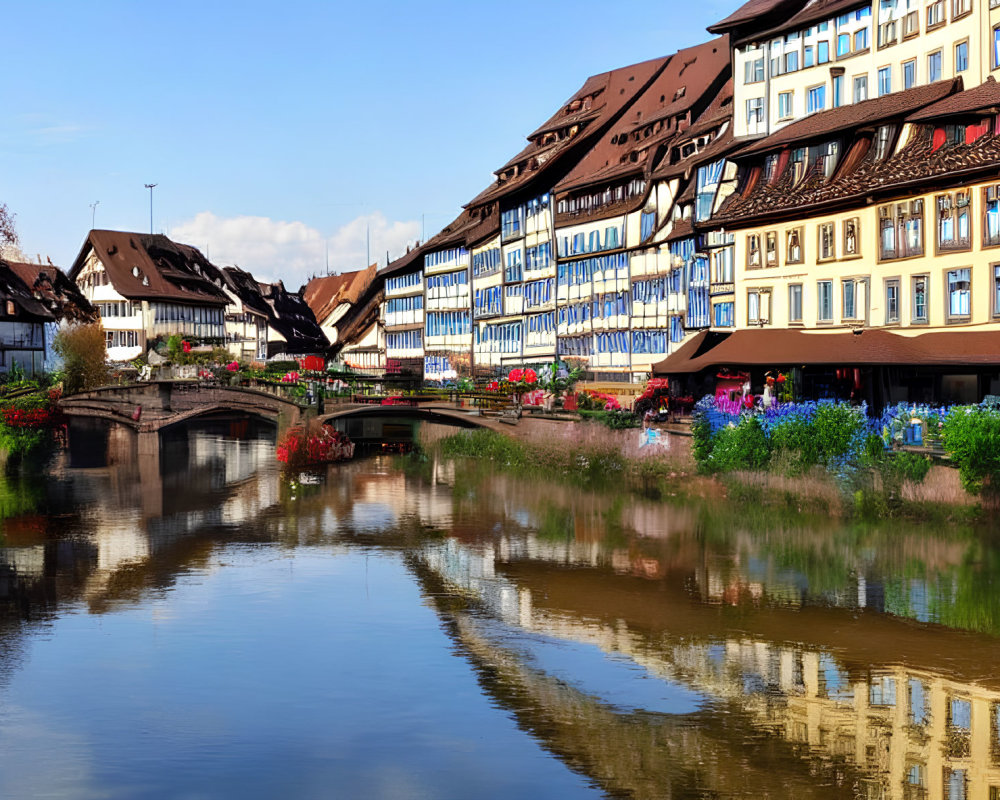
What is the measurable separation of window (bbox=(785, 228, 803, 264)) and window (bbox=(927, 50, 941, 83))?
643 cm

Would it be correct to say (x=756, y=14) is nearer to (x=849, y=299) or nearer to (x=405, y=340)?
(x=849, y=299)

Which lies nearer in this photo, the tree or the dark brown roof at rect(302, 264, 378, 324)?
the tree

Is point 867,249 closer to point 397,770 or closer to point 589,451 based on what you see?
point 589,451

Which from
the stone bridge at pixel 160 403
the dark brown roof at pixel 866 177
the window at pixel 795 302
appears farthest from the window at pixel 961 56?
the stone bridge at pixel 160 403

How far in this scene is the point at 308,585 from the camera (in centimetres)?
3209

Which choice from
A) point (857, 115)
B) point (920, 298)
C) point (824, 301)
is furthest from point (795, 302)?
point (857, 115)

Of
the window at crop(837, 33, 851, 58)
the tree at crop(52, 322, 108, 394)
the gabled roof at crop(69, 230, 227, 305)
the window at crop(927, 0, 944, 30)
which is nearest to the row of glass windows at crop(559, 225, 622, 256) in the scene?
the window at crop(837, 33, 851, 58)

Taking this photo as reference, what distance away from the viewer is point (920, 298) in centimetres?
4253

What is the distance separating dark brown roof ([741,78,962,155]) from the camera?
43781mm

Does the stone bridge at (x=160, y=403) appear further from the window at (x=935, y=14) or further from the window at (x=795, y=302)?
the window at (x=935, y=14)

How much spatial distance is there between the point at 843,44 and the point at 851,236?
933cm

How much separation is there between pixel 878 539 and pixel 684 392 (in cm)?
1965

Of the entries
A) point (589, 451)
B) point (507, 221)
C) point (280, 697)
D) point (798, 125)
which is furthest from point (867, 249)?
point (507, 221)

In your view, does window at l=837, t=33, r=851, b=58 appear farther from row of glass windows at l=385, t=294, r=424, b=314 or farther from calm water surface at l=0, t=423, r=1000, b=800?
row of glass windows at l=385, t=294, r=424, b=314
